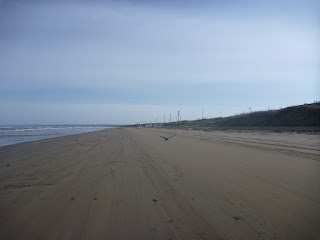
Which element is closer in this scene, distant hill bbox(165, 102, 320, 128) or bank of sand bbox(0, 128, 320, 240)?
bank of sand bbox(0, 128, 320, 240)

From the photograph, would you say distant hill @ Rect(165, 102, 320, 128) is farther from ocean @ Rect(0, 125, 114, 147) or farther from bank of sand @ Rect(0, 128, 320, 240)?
ocean @ Rect(0, 125, 114, 147)

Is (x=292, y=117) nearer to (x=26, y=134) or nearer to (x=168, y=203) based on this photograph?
(x=168, y=203)

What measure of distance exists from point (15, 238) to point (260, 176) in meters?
5.07

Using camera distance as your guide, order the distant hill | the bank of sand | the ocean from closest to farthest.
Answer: the bank of sand < the ocean < the distant hill

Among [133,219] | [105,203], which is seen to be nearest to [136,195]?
[105,203]

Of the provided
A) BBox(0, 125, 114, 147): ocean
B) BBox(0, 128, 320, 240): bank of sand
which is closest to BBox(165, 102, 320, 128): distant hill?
BBox(0, 128, 320, 240): bank of sand

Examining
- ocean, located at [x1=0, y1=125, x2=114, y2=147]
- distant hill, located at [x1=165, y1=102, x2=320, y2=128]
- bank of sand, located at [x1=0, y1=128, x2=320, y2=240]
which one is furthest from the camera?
distant hill, located at [x1=165, y1=102, x2=320, y2=128]

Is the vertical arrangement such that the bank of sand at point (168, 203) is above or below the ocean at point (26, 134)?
below

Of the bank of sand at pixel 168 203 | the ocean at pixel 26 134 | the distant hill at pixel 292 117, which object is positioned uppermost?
the distant hill at pixel 292 117

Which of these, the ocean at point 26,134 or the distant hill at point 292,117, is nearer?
the ocean at point 26,134

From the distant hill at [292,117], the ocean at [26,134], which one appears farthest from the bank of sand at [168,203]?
the distant hill at [292,117]

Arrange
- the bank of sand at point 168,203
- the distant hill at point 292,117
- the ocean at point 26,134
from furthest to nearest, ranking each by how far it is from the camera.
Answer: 1. the distant hill at point 292,117
2. the ocean at point 26,134
3. the bank of sand at point 168,203

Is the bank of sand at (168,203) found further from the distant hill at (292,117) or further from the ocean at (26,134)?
the distant hill at (292,117)

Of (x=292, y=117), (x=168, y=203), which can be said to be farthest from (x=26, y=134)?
(x=292, y=117)
